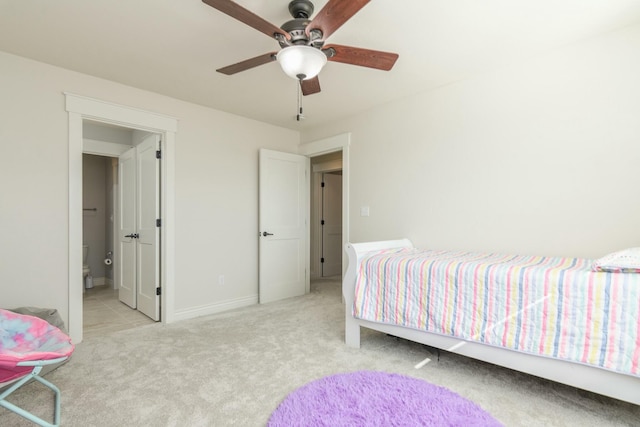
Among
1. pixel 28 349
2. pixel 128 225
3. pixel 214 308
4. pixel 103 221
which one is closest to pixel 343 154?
pixel 214 308

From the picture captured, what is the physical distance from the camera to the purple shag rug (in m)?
1.58

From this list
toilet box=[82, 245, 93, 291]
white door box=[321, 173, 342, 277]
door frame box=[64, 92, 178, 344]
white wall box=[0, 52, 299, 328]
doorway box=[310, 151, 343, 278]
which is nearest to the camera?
white wall box=[0, 52, 299, 328]

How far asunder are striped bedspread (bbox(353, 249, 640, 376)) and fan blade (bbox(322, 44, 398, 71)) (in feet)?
4.36

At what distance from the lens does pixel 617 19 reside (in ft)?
6.67

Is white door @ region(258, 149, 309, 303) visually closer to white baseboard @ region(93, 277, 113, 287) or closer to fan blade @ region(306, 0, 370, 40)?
fan blade @ region(306, 0, 370, 40)

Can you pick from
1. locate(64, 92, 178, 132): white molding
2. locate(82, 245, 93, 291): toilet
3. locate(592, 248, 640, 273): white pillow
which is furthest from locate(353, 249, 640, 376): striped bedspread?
locate(82, 245, 93, 291): toilet

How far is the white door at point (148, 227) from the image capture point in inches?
130

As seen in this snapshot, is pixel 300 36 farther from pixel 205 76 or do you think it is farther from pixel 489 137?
pixel 489 137

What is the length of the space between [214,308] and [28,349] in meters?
2.01

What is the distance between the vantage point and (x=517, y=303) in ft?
5.93

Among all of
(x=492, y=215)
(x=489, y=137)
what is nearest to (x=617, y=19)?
(x=489, y=137)

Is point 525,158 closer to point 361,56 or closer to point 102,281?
point 361,56

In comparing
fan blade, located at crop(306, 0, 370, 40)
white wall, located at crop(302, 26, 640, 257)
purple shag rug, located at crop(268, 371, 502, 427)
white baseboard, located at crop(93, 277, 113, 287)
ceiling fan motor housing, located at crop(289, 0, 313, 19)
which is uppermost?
ceiling fan motor housing, located at crop(289, 0, 313, 19)

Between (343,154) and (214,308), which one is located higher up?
(343,154)
